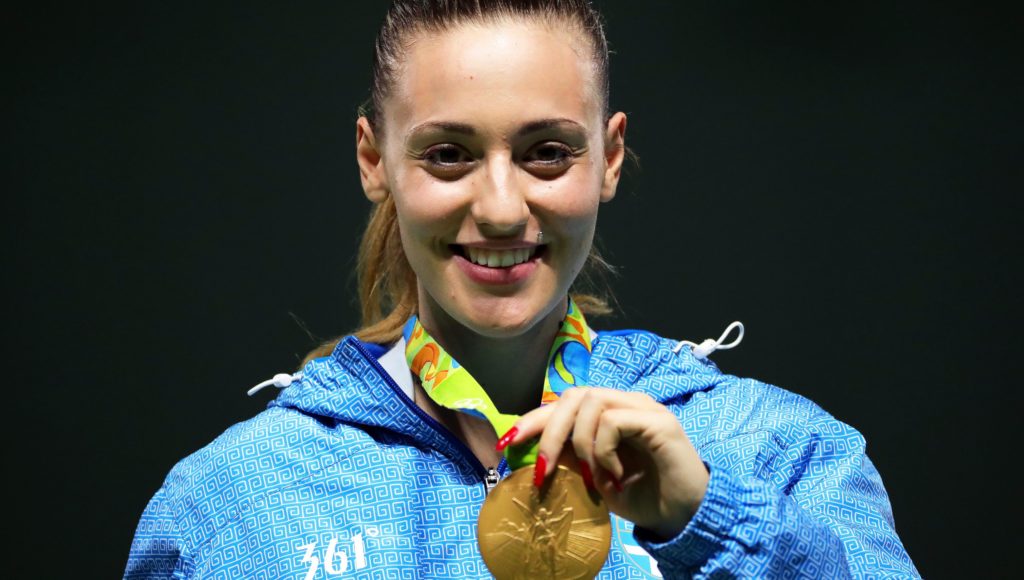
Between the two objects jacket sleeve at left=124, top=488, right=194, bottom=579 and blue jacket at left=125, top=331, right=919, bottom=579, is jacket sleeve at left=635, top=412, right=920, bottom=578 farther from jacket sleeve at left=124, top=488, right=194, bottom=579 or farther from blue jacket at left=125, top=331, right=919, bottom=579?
jacket sleeve at left=124, top=488, right=194, bottom=579

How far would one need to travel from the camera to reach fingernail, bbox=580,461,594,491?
1.55 metres

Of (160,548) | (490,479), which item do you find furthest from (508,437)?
(160,548)

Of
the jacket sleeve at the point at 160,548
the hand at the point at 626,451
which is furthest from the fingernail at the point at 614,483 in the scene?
the jacket sleeve at the point at 160,548

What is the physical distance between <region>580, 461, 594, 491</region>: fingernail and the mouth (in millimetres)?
331

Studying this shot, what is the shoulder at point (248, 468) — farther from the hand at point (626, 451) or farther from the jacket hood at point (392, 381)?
the hand at point (626, 451)

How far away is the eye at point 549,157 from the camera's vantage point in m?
1.81

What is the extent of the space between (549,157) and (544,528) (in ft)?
1.45

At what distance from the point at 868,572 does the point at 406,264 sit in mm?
685

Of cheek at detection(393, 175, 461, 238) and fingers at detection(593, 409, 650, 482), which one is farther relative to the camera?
cheek at detection(393, 175, 461, 238)

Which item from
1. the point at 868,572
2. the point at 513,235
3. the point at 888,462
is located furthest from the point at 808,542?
the point at 888,462

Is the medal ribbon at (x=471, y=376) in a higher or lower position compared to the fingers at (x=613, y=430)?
lower

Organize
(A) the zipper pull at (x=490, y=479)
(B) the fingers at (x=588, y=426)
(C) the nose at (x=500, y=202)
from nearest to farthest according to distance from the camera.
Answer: (B) the fingers at (x=588, y=426)
(C) the nose at (x=500, y=202)
(A) the zipper pull at (x=490, y=479)

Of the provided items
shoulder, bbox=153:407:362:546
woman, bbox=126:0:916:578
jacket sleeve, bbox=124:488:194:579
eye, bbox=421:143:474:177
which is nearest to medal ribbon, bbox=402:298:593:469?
woman, bbox=126:0:916:578

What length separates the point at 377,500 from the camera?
1.89 m
